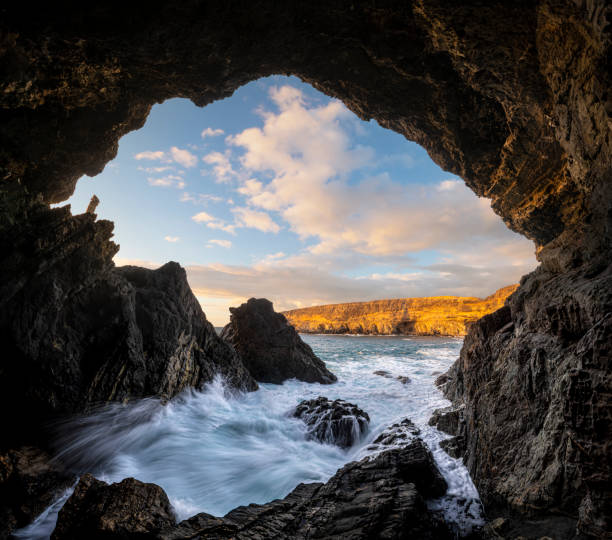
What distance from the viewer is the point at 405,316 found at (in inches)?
3241

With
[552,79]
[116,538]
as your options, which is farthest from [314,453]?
[552,79]

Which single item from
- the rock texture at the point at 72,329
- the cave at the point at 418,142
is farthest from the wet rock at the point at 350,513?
the rock texture at the point at 72,329

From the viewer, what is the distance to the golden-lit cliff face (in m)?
73.4

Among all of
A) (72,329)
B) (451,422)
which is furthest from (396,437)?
(72,329)

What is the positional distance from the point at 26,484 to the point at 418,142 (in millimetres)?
11817

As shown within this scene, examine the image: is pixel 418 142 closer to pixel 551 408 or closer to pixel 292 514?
pixel 551 408

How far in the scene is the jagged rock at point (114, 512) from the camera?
298cm

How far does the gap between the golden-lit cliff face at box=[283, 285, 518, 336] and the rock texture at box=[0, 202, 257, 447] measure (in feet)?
219

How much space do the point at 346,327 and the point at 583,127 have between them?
90.3 metres

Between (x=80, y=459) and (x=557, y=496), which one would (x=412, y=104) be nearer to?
(x=557, y=496)

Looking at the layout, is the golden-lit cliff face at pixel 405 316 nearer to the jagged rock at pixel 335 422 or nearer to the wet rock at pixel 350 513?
the jagged rock at pixel 335 422

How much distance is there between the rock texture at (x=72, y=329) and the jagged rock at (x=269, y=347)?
511 centimetres

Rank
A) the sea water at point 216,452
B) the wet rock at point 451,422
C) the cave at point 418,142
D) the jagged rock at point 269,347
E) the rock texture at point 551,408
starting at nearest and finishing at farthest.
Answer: the rock texture at point 551,408
the cave at point 418,142
the sea water at point 216,452
the wet rock at point 451,422
the jagged rock at point 269,347

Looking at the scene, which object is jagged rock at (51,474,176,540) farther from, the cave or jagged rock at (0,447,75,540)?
the cave
